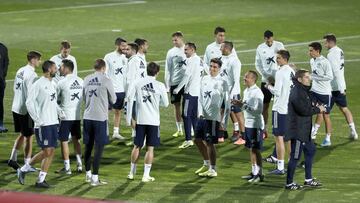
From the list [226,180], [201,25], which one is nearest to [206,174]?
[226,180]

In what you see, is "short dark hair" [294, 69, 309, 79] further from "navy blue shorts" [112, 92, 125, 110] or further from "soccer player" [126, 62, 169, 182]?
"navy blue shorts" [112, 92, 125, 110]

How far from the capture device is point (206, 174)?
20.9 meters

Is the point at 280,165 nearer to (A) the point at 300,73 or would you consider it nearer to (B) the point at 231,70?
(A) the point at 300,73

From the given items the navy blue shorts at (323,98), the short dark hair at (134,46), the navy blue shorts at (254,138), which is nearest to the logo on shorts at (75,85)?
the short dark hair at (134,46)

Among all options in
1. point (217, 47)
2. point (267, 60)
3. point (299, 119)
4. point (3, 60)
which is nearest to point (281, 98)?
point (299, 119)

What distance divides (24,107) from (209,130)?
3.17 m

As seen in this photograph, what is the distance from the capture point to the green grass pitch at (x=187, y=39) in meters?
19.8

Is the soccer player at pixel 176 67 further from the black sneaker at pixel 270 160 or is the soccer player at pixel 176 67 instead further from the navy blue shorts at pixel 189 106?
the black sneaker at pixel 270 160

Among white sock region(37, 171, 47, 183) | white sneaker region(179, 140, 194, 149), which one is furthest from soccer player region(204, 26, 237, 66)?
white sock region(37, 171, 47, 183)

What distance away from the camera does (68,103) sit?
20.7 metres

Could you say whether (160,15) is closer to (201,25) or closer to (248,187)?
(201,25)

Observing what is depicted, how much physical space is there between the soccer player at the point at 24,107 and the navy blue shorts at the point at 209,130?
2.86 m

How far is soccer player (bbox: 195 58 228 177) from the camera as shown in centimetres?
2072

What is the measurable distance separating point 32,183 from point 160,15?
22280mm
